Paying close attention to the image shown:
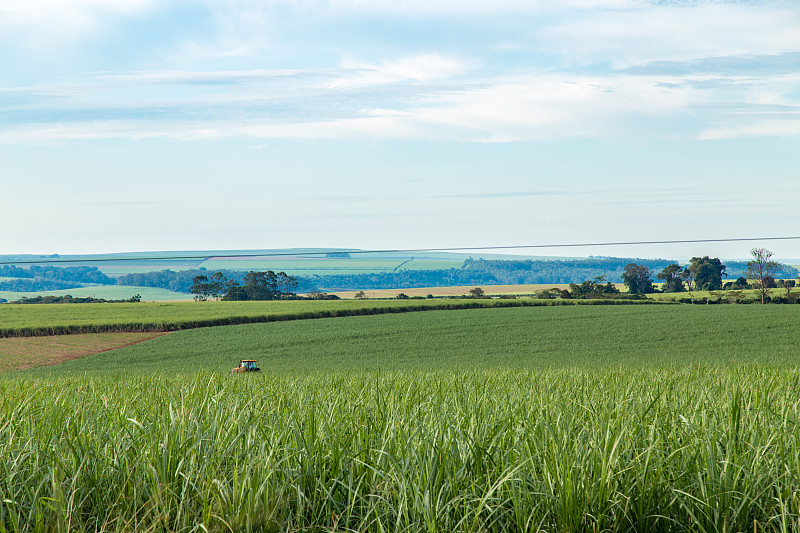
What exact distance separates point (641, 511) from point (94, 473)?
2.36 m

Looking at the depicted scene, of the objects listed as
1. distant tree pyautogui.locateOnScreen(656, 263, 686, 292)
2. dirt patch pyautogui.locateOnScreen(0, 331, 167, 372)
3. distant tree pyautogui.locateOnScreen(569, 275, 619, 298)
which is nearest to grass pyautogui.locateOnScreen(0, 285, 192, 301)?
dirt patch pyautogui.locateOnScreen(0, 331, 167, 372)

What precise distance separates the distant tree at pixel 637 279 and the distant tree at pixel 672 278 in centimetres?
295

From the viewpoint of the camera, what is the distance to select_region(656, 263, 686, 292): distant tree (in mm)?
99375

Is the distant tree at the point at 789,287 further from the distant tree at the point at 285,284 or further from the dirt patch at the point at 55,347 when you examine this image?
the dirt patch at the point at 55,347

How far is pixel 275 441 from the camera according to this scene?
268cm

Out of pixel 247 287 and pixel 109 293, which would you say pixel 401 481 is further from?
pixel 109 293

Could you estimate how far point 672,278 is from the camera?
101 meters

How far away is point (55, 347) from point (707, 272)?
9926cm

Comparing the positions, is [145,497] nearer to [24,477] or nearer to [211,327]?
[24,477]

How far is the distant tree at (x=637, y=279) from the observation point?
92.2m

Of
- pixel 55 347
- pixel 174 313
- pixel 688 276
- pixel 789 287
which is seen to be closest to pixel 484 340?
pixel 55 347

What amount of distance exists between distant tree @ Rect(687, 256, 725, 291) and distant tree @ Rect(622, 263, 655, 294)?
8074mm

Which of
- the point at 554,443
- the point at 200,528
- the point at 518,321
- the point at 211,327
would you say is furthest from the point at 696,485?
the point at 211,327

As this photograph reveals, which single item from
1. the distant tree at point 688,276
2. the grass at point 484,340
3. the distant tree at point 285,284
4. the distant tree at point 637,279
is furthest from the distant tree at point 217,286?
the distant tree at point 688,276
